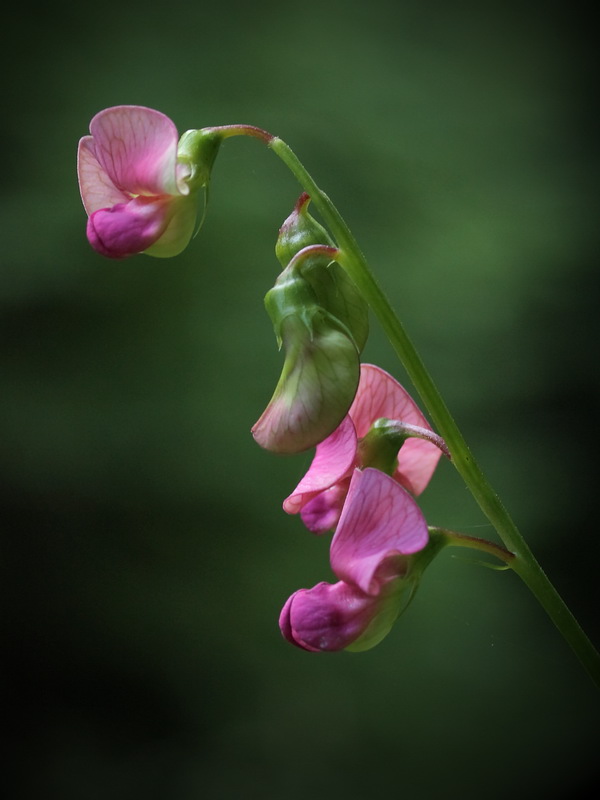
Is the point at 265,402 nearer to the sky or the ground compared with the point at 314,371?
nearer to the ground

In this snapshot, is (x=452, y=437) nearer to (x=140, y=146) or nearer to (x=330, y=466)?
(x=330, y=466)

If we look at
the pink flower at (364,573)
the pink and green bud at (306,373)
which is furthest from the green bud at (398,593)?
the pink and green bud at (306,373)

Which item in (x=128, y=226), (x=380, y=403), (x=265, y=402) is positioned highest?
(x=128, y=226)

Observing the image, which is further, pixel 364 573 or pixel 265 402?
pixel 265 402

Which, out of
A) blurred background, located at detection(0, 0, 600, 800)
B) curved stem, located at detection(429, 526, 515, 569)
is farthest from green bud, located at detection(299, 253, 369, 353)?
blurred background, located at detection(0, 0, 600, 800)

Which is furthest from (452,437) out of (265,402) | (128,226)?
(265,402)

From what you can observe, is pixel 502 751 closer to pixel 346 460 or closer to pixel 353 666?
pixel 353 666

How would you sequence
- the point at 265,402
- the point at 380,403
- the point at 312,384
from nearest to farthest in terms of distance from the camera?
the point at 312,384 → the point at 380,403 → the point at 265,402

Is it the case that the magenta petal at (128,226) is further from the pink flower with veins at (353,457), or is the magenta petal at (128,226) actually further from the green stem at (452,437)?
the pink flower with veins at (353,457)

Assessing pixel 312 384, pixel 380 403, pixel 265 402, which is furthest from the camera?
pixel 265 402
